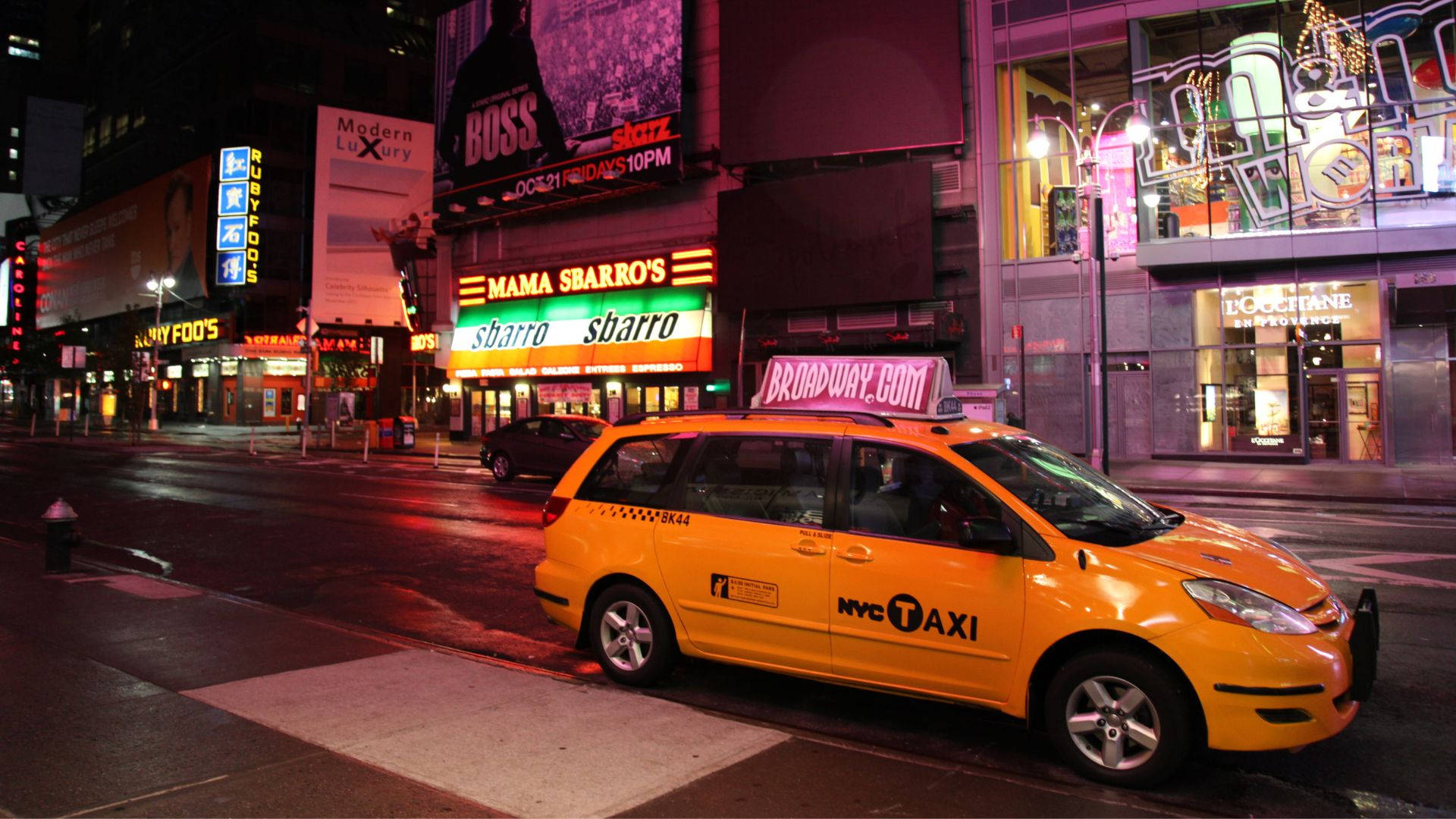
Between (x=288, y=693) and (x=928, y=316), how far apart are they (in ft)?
75.2

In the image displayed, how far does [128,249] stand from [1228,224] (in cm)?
7065

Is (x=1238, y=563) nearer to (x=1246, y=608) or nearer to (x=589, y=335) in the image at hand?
(x=1246, y=608)

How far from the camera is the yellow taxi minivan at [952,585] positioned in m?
4.06

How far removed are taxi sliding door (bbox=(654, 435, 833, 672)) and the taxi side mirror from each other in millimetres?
856

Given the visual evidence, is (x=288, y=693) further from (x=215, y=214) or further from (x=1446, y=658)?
(x=215, y=214)

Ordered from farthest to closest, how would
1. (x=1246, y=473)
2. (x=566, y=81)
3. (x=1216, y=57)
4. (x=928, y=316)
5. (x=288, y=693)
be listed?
(x=566, y=81) → (x=928, y=316) → (x=1216, y=57) → (x=1246, y=473) → (x=288, y=693)

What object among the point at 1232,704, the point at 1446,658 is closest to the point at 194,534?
the point at 1232,704

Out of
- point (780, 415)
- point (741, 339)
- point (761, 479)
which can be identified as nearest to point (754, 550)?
point (761, 479)

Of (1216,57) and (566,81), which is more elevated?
(566,81)

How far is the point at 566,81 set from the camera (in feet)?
109

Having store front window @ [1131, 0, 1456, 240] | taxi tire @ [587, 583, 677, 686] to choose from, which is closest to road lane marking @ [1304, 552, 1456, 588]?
taxi tire @ [587, 583, 677, 686]

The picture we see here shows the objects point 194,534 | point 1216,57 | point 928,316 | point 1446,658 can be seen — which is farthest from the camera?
point 928,316

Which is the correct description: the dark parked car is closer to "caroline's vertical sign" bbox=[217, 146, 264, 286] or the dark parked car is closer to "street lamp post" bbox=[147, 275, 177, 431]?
"street lamp post" bbox=[147, 275, 177, 431]

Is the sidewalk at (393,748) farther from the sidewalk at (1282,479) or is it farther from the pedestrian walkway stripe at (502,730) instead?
the sidewalk at (1282,479)
